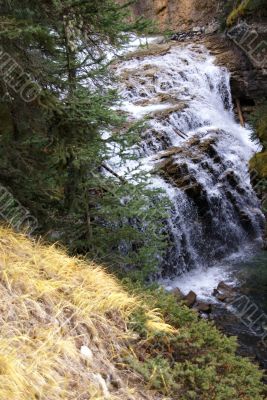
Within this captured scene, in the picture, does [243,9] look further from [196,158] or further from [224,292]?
[224,292]

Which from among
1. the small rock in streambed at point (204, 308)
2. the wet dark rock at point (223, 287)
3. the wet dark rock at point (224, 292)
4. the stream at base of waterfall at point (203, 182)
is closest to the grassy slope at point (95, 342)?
the stream at base of waterfall at point (203, 182)

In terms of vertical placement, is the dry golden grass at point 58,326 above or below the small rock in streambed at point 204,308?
above

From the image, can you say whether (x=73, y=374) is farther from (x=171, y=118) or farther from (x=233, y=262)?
(x=171, y=118)

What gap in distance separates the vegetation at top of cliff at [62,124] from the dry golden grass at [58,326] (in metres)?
0.80

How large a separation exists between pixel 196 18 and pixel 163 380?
27372mm

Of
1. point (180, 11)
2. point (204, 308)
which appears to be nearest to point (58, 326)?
point (204, 308)

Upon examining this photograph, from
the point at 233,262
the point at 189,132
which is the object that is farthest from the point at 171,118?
the point at 233,262

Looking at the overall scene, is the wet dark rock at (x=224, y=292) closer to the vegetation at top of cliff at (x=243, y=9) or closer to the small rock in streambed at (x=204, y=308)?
the small rock in streambed at (x=204, y=308)

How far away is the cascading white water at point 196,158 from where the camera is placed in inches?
476

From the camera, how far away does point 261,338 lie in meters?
8.07

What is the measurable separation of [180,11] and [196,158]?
1839cm

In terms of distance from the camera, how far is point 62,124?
5.65 metres

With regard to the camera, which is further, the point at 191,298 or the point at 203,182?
the point at 203,182

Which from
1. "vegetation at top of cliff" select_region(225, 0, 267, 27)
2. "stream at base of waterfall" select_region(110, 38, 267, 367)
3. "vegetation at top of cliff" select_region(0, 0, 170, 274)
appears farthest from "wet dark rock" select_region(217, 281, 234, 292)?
"vegetation at top of cliff" select_region(225, 0, 267, 27)
